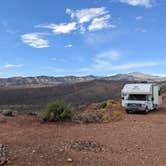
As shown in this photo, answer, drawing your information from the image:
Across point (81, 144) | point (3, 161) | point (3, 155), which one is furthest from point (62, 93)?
point (3, 161)

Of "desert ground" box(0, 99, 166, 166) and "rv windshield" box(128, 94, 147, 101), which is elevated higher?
"rv windshield" box(128, 94, 147, 101)

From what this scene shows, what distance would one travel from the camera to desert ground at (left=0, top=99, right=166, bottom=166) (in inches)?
390

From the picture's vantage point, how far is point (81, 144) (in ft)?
40.2

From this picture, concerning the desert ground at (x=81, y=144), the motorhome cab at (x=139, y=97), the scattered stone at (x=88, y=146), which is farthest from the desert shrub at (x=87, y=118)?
the scattered stone at (x=88, y=146)

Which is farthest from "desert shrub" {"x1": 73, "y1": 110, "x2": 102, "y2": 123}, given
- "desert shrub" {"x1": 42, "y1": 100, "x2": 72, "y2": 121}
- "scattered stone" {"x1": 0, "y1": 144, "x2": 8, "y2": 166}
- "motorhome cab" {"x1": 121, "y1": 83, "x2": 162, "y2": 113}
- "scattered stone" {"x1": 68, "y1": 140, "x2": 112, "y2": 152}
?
"scattered stone" {"x1": 0, "y1": 144, "x2": 8, "y2": 166}

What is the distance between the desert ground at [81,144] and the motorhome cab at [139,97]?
20.7 feet

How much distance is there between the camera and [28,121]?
19.0 meters

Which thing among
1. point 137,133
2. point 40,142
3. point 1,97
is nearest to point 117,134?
point 137,133

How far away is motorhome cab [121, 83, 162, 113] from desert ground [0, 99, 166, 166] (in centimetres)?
631

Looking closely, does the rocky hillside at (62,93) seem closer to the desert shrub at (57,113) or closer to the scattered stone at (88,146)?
the desert shrub at (57,113)

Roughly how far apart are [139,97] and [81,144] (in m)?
14.0

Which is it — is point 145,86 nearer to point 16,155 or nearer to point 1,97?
point 16,155

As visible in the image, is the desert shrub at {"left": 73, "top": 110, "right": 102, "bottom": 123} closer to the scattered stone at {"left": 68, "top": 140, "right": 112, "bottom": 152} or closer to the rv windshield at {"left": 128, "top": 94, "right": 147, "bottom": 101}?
the rv windshield at {"left": 128, "top": 94, "right": 147, "bottom": 101}

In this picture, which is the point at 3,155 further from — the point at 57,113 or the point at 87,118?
the point at 87,118
